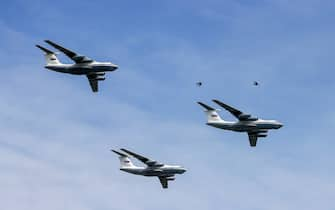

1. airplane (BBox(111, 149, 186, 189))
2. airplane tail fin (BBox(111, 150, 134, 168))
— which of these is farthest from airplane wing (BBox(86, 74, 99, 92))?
airplane tail fin (BBox(111, 150, 134, 168))

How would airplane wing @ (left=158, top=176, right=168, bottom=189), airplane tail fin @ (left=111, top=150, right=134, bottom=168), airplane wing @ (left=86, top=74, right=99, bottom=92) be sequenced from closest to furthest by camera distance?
airplane wing @ (left=86, top=74, right=99, bottom=92) → airplane wing @ (left=158, top=176, right=168, bottom=189) → airplane tail fin @ (left=111, top=150, right=134, bottom=168)

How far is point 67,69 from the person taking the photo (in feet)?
470

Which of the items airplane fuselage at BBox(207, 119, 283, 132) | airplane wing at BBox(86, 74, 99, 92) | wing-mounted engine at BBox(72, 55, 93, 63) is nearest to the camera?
wing-mounted engine at BBox(72, 55, 93, 63)

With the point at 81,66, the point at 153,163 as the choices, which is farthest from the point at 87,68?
the point at 153,163

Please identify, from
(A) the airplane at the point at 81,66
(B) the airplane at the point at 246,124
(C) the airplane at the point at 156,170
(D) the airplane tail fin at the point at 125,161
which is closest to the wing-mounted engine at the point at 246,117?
(B) the airplane at the point at 246,124

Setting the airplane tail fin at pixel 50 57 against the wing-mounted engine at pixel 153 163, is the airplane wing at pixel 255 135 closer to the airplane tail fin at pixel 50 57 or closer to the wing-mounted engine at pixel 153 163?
the wing-mounted engine at pixel 153 163

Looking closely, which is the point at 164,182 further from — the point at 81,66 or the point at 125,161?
the point at 81,66

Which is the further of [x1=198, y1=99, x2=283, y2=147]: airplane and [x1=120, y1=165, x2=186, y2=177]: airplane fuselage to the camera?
[x1=120, y1=165, x2=186, y2=177]: airplane fuselage

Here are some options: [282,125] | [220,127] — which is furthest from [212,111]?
[282,125]


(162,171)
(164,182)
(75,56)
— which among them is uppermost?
(75,56)

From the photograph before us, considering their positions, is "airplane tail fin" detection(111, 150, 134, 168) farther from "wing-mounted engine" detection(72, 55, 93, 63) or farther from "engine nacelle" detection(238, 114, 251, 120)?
"engine nacelle" detection(238, 114, 251, 120)

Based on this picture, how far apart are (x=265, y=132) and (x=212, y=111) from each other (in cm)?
1173

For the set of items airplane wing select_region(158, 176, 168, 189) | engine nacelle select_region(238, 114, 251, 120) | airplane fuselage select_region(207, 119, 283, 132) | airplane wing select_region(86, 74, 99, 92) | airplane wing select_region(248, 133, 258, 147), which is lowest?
airplane wing select_region(158, 176, 168, 189)

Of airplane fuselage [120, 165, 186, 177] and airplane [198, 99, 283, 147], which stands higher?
airplane [198, 99, 283, 147]
